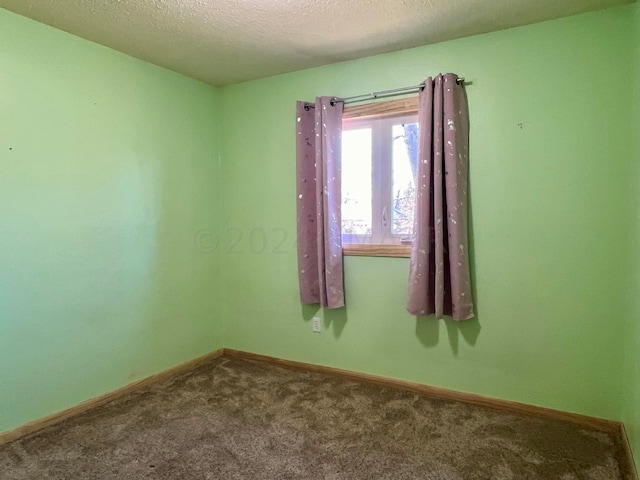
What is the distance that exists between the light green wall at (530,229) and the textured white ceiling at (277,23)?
0.48 feet

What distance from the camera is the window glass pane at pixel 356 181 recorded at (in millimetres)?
2695

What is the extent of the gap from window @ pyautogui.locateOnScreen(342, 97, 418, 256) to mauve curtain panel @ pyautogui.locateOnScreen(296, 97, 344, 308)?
0.35ft

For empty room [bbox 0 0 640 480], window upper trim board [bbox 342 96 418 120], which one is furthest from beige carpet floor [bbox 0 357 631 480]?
window upper trim board [bbox 342 96 418 120]

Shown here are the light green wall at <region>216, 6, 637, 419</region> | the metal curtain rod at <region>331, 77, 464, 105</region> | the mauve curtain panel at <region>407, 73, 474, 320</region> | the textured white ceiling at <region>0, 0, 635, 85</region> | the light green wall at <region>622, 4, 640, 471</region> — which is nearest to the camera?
the light green wall at <region>622, 4, 640, 471</region>

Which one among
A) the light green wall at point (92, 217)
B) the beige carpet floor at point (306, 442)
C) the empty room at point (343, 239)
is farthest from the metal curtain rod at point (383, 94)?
the beige carpet floor at point (306, 442)

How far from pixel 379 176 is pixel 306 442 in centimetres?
162

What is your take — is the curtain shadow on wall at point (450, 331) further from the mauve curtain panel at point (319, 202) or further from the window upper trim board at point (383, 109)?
the window upper trim board at point (383, 109)

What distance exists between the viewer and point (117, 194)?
2.50m

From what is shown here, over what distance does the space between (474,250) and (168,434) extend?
6.36ft

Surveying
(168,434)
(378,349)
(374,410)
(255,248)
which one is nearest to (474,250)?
(378,349)

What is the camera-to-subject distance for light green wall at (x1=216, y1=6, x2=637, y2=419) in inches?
80.8

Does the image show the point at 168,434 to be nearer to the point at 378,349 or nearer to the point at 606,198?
the point at 378,349

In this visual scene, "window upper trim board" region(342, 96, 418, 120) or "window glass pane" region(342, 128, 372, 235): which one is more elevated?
"window upper trim board" region(342, 96, 418, 120)

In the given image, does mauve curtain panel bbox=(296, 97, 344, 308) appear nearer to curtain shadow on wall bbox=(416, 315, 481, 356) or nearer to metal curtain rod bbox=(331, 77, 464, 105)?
metal curtain rod bbox=(331, 77, 464, 105)
